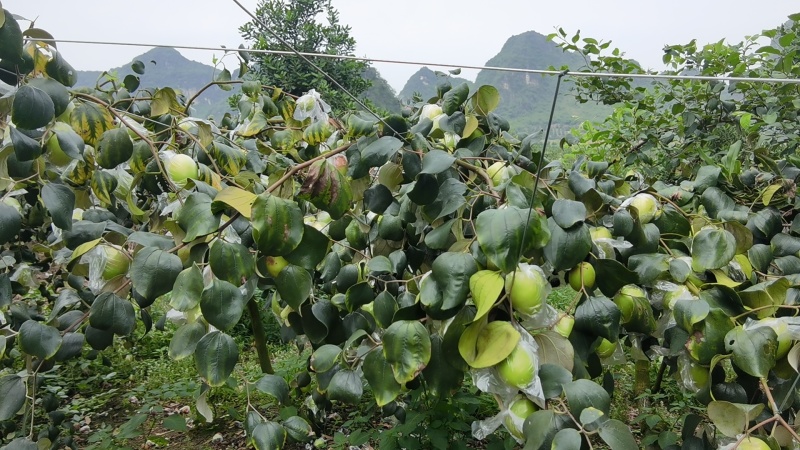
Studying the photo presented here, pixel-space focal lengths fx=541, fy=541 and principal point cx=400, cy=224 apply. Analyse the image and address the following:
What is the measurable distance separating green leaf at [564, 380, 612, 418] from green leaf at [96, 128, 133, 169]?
796 millimetres

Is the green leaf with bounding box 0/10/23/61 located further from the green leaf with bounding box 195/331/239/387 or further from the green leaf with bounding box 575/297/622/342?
the green leaf with bounding box 575/297/622/342

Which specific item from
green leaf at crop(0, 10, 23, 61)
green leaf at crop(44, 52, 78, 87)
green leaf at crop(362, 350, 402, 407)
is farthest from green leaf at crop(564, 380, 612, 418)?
green leaf at crop(44, 52, 78, 87)

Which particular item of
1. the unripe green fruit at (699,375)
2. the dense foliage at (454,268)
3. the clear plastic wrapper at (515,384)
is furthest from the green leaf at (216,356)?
the unripe green fruit at (699,375)

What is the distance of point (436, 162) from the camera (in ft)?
2.40

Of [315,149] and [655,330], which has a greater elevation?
[315,149]

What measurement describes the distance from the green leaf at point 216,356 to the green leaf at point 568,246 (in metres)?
0.43

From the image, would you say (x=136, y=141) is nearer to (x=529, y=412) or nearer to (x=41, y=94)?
(x=41, y=94)

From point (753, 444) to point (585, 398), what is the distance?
7.7 inches

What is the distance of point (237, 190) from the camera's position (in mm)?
688

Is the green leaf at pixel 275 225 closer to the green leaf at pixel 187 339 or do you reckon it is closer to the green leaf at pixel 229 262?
the green leaf at pixel 229 262

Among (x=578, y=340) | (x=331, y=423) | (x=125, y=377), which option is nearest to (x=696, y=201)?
(x=578, y=340)

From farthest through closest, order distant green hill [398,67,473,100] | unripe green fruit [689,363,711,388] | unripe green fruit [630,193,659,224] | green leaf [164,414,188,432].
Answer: green leaf [164,414,188,432]
distant green hill [398,67,473,100]
unripe green fruit [630,193,659,224]
unripe green fruit [689,363,711,388]

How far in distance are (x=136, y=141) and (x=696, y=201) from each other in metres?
1.15

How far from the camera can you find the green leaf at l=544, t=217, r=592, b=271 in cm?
67
